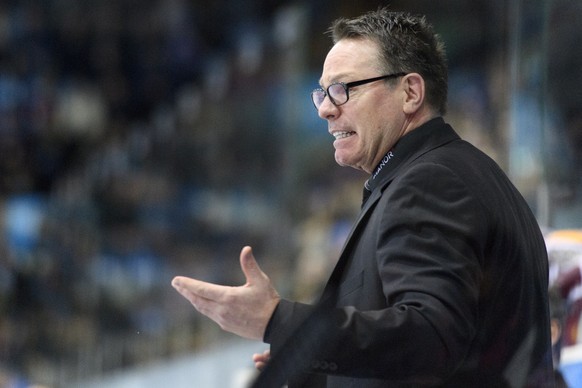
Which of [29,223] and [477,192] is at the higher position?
[477,192]

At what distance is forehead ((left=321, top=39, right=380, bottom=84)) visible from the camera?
1.77 m

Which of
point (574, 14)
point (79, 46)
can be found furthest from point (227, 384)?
point (79, 46)

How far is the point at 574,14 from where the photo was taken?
337 centimetres

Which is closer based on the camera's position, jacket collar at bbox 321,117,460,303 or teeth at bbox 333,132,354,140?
jacket collar at bbox 321,117,460,303

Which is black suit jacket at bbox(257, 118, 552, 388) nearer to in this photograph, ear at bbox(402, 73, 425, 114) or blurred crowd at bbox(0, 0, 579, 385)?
ear at bbox(402, 73, 425, 114)

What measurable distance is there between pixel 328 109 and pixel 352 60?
0.31 feet

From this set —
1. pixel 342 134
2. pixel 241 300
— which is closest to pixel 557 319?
pixel 342 134

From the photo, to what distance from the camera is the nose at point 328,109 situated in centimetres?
181

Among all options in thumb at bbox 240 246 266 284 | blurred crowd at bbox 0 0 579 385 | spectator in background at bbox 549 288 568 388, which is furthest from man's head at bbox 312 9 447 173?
blurred crowd at bbox 0 0 579 385

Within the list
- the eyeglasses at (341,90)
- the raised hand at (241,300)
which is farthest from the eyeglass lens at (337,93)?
the raised hand at (241,300)

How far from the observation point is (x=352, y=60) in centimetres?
179

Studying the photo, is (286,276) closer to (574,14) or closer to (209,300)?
(574,14)

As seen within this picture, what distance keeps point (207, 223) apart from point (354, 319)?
4315 mm

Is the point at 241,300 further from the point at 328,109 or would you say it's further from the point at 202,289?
the point at 328,109
